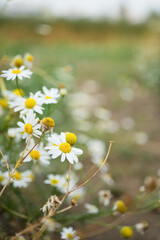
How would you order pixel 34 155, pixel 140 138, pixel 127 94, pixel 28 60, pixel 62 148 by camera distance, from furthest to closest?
pixel 127 94 < pixel 140 138 < pixel 28 60 < pixel 34 155 < pixel 62 148

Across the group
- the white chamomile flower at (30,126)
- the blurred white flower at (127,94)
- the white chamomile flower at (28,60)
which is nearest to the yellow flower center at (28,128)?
the white chamomile flower at (30,126)

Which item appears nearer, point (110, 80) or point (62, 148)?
point (62, 148)

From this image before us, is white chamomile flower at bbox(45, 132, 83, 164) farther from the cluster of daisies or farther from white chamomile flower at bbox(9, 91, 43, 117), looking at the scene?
white chamomile flower at bbox(9, 91, 43, 117)

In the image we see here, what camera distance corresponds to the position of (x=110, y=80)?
394cm

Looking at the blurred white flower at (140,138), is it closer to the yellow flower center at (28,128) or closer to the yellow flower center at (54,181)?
the yellow flower center at (54,181)

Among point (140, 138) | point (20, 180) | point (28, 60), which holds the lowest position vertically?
point (20, 180)

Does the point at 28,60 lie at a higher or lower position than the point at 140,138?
lower

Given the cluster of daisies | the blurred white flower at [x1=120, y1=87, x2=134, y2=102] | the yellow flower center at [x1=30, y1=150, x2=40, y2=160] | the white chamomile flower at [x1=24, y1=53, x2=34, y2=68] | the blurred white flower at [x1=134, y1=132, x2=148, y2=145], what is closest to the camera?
the cluster of daisies

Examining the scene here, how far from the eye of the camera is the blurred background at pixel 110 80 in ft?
5.53

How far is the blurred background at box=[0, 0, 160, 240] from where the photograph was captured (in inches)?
66.4

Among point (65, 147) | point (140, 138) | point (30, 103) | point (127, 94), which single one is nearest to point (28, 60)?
point (30, 103)

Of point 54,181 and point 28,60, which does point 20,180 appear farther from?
point 28,60

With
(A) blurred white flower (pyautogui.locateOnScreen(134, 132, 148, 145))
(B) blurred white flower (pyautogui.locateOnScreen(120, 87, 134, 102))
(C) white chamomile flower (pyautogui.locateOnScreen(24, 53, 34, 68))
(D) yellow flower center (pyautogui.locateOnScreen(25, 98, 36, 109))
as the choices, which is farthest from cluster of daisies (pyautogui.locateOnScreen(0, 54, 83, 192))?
(B) blurred white flower (pyautogui.locateOnScreen(120, 87, 134, 102))

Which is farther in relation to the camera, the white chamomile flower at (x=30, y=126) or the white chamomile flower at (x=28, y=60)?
the white chamomile flower at (x=28, y=60)
